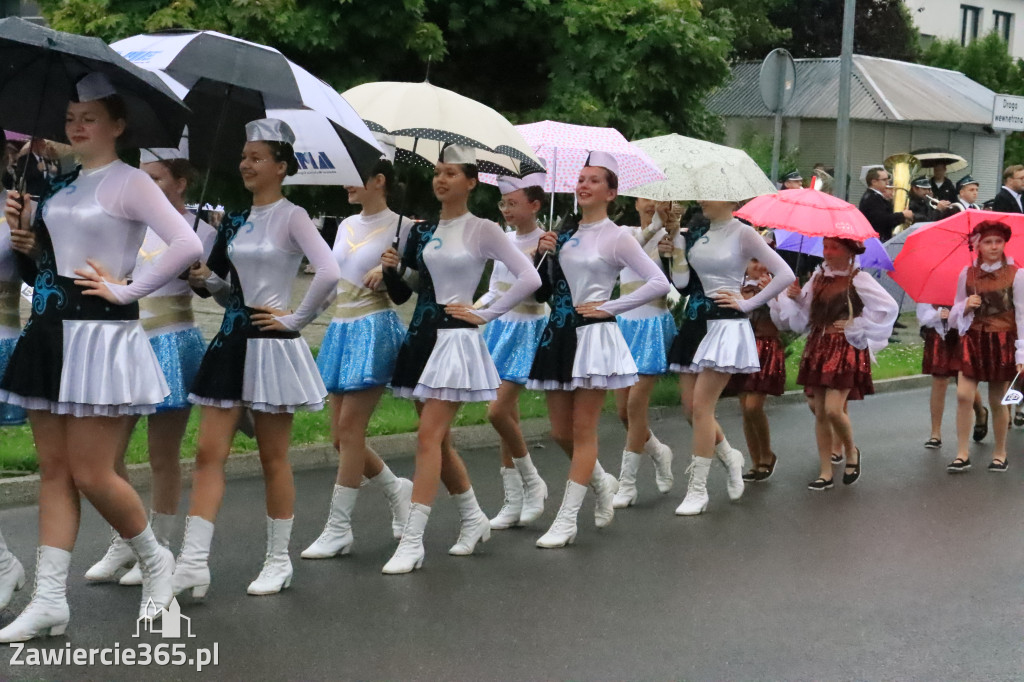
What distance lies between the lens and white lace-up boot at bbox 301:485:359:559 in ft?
24.9

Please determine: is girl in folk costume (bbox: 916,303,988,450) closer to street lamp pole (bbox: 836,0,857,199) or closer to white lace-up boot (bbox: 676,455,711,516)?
white lace-up boot (bbox: 676,455,711,516)

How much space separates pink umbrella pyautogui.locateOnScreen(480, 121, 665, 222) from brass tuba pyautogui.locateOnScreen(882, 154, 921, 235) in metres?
11.0

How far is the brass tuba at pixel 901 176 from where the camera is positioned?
65.2ft

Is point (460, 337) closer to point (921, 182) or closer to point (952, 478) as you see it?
point (952, 478)

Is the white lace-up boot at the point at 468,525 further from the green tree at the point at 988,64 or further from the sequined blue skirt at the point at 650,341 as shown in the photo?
the green tree at the point at 988,64

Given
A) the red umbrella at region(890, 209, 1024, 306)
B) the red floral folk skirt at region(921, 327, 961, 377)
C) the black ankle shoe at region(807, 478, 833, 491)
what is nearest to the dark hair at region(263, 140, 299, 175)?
the black ankle shoe at region(807, 478, 833, 491)

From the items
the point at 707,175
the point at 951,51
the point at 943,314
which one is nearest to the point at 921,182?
the point at 943,314

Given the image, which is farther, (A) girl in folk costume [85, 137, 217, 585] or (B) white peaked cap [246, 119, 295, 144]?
(A) girl in folk costume [85, 137, 217, 585]

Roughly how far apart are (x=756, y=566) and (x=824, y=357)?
2.79 m

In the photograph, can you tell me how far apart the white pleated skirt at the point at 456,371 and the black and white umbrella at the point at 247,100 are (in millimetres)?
914

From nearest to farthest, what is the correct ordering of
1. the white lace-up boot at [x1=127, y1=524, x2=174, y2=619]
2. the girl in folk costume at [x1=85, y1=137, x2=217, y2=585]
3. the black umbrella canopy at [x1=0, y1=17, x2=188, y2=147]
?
the black umbrella canopy at [x1=0, y1=17, x2=188, y2=147] → the white lace-up boot at [x1=127, y1=524, x2=174, y2=619] → the girl in folk costume at [x1=85, y1=137, x2=217, y2=585]

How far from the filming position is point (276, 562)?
686 cm

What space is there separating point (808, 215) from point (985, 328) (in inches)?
90.6

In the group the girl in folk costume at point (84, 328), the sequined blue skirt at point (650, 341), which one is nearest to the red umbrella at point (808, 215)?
the sequined blue skirt at point (650, 341)
